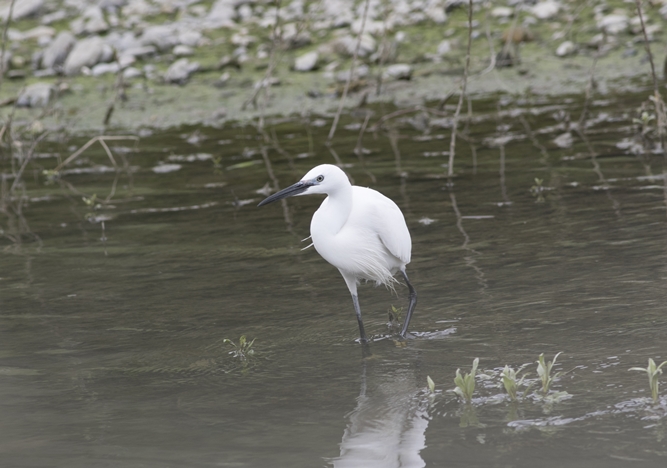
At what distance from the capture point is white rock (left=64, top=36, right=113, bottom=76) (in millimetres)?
15086

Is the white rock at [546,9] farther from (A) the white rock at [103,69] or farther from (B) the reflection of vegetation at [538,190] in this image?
(B) the reflection of vegetation at [538,190]

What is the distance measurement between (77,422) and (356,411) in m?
1.17

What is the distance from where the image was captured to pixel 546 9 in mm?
14695

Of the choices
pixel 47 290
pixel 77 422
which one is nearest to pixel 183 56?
pixel 47 290

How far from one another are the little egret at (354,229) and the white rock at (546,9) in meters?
10.6

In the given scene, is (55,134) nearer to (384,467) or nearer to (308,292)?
(308,292)

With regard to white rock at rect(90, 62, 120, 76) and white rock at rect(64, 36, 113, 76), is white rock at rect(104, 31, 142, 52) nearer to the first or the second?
white rock at rect(64, 36, 113, 76)

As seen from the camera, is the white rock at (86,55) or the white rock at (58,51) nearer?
the white rock at (86,55)

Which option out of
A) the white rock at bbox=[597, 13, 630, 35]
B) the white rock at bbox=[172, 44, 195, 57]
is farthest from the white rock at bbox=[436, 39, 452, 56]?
the white rock at bbox=[172, 44, 195, 57]

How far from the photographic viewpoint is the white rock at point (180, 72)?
570 inches

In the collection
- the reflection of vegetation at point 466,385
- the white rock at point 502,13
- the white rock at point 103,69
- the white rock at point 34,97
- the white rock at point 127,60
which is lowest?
the white rock at point 34,97

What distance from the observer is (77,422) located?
12.5 feet

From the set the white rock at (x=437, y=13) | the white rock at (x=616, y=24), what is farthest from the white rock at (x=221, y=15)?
the white rock at (x=616, y=24)

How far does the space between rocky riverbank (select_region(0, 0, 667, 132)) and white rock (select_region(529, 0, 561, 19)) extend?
23 mm
